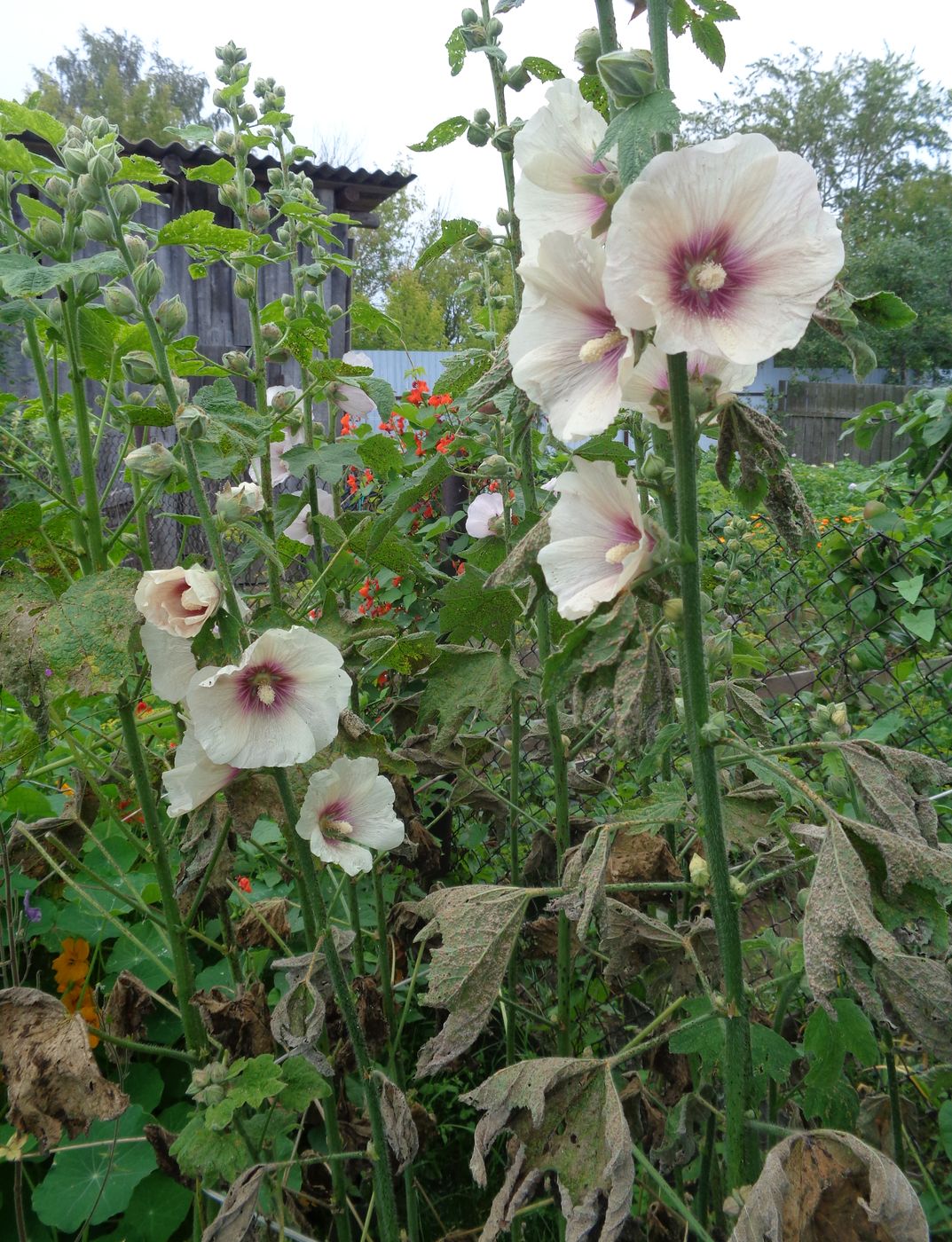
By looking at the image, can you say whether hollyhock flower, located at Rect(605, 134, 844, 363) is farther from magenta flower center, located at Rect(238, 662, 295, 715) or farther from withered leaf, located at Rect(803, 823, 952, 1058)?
magenta flower center, located at Rect(238, 662, 295, 715)

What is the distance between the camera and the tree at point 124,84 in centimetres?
2681

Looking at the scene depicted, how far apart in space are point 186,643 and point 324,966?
0.60 meters

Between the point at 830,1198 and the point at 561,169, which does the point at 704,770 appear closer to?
the point at 830,1198

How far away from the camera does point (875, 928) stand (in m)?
0.84

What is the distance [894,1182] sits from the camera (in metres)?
0.85

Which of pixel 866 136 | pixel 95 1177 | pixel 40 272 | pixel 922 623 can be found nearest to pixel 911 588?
pixel 922 623

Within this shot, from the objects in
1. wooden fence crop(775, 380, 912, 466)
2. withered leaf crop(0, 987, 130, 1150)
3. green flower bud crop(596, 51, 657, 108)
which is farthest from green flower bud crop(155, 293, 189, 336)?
wooden fence crop(775, 380, 912, 466)

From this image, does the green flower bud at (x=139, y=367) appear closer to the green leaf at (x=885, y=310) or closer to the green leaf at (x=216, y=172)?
the green leaf at (x=216, y=172)

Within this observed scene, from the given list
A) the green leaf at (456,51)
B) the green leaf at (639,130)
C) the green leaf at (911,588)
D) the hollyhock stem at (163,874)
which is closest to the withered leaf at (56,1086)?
the hollyhock stem at (163,874)

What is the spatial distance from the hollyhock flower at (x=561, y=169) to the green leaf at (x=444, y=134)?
2.01ft

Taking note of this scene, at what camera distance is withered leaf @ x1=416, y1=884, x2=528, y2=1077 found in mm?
1075

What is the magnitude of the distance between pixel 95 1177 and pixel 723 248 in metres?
1.86

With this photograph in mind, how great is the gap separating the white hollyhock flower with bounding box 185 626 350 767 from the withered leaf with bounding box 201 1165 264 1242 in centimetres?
61

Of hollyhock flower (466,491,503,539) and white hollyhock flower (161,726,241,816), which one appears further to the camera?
hollyhock flower (466,491,503,539)
